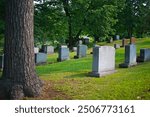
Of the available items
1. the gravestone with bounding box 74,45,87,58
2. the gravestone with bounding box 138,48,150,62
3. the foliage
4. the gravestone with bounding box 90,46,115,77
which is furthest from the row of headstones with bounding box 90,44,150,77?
A: the gravestone with bounding box 74,45,87,58

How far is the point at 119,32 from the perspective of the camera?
161ft

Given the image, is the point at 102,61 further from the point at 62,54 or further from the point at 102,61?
the point at 62,54

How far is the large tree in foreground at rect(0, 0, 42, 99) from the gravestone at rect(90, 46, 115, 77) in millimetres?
3906

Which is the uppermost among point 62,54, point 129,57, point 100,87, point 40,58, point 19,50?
point 19,50

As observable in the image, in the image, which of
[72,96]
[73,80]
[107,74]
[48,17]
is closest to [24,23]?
[72,96]

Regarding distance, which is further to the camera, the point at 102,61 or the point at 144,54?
the point at 144,54

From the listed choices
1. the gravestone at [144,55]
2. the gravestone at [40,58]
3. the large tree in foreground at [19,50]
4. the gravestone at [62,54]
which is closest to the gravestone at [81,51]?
the gravestone at [62,54]

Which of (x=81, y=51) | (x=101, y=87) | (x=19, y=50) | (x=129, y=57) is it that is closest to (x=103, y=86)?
(x=101, y=87)

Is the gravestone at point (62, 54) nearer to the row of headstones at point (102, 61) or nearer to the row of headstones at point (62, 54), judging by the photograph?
the row of headstones at point (62, 54)

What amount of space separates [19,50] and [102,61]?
15.0 ft

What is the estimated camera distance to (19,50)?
976 centimetres

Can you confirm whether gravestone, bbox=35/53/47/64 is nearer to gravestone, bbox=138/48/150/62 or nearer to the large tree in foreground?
gravestone, bbox=138/48/150/62

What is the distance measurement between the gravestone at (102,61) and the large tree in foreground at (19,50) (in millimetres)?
3906

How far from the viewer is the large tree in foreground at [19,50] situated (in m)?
9.70
